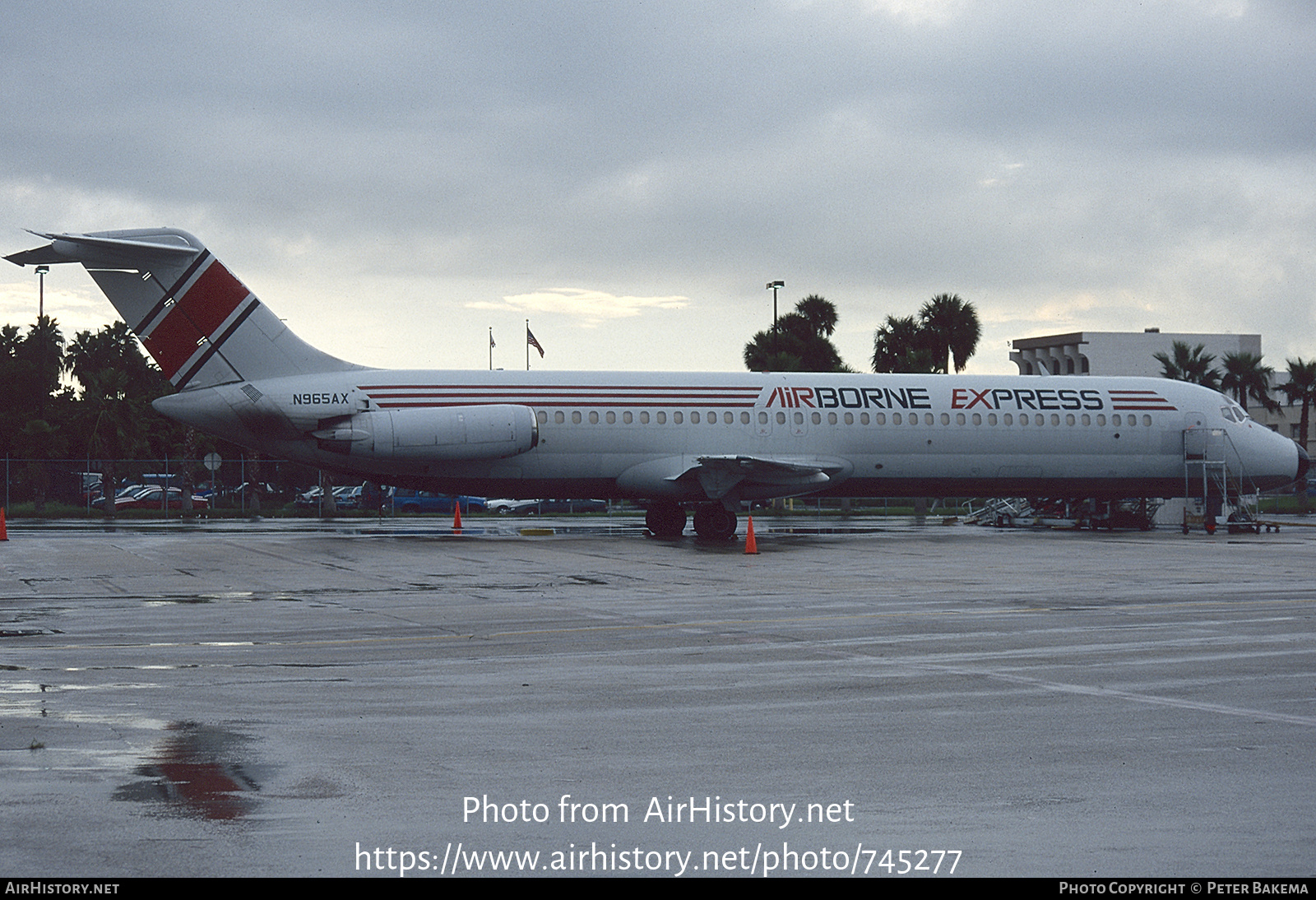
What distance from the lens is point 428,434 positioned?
28.1 meters

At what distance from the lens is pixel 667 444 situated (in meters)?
30.2

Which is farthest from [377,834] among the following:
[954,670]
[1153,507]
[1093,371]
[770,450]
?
[1093,371]

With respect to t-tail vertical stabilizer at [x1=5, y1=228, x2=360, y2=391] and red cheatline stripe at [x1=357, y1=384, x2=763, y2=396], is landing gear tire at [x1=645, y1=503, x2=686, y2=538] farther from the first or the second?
t-tail vertical stabilizer at [x1=5, y1=228, x2=360, y2=391]

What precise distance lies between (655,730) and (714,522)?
21.8 metres

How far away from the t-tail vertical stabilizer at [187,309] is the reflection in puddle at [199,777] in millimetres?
21555

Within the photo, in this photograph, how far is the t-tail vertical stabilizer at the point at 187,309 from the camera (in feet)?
89.6

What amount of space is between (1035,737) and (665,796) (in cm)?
259

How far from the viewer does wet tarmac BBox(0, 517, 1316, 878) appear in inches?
210

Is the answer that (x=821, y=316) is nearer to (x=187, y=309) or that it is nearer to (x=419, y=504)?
(x=419, y=504)

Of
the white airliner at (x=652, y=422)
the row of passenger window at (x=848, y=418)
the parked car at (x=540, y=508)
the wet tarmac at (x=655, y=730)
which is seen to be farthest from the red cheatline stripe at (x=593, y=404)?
the parked car at (x=540, y=508)

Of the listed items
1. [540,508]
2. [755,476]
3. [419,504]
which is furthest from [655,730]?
[419,504]

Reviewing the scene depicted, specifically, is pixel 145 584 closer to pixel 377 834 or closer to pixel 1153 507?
pixel 377 834

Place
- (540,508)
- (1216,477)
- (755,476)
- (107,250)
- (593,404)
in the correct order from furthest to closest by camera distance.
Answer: (540,508) → (1216,477) → (593,404) → (755,476) → (107,250)

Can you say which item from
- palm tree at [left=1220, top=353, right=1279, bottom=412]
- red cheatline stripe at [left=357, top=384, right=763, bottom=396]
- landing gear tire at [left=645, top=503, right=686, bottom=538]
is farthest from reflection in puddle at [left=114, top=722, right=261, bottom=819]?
palm tree at [left=1220, top=353, right=1279, bottom=412]
